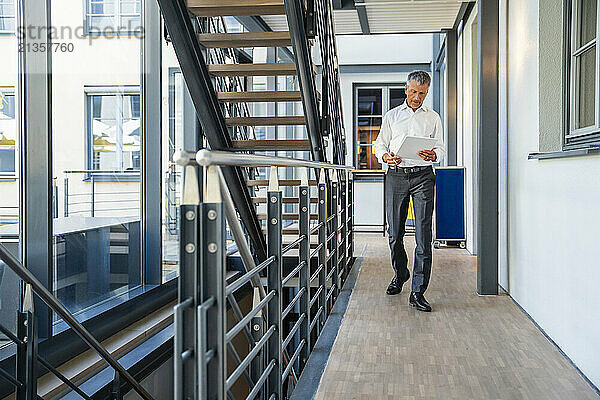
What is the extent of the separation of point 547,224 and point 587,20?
3.51 feet

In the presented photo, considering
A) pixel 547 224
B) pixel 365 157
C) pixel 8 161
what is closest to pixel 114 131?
pixel 8 161

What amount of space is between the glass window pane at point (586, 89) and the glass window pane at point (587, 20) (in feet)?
0.23

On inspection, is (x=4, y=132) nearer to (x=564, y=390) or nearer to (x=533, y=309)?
(x=564, y=390)

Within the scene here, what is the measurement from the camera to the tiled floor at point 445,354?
2.98m

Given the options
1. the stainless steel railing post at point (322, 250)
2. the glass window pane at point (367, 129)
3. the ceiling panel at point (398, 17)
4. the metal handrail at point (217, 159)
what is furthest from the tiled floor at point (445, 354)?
the glass window pane at point (367, 129)

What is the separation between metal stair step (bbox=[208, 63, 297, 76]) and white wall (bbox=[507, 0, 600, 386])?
4.69 ft

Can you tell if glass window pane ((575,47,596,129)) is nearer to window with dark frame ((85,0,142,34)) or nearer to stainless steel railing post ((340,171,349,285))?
stainless steel railing post ((340,171,349,285))

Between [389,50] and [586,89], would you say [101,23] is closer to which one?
[586,89]

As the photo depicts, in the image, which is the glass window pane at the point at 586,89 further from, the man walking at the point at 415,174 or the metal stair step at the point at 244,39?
the metal stair step at the point at 244,39

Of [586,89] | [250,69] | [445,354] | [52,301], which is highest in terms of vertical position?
[250,69]

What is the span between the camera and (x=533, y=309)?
422 centimetres

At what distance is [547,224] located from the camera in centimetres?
383

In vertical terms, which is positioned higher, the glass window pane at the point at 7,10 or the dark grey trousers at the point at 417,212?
the glass window pane at the point at 7,10

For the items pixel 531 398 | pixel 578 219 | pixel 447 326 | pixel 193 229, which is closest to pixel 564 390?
pixel 531 398
